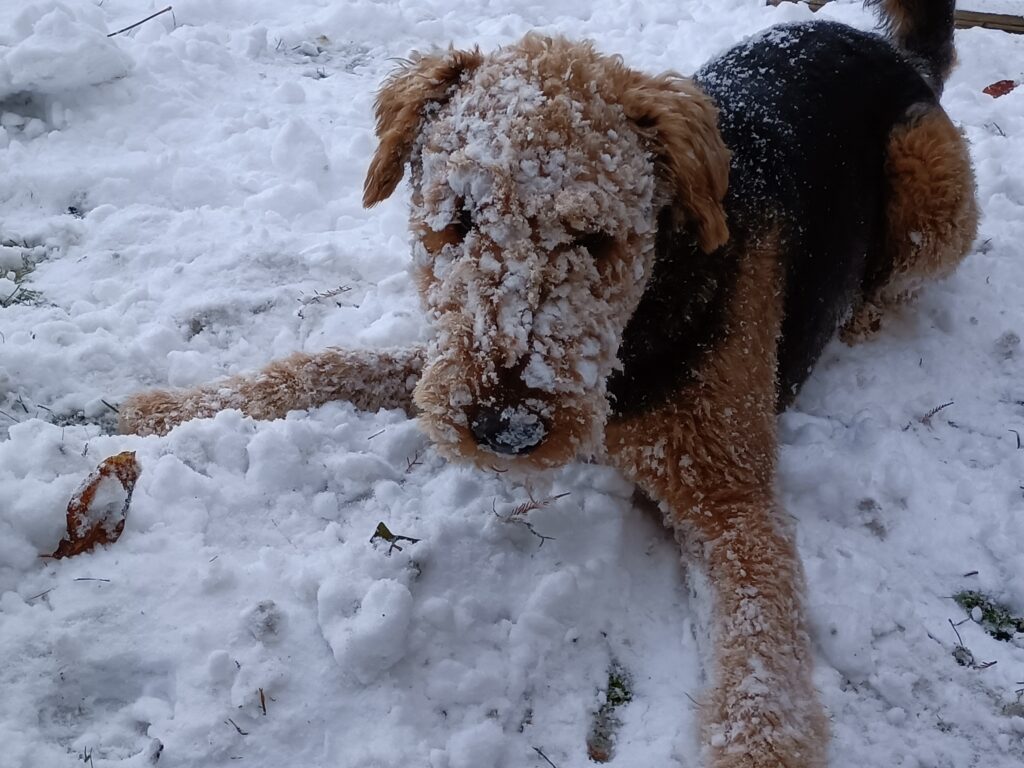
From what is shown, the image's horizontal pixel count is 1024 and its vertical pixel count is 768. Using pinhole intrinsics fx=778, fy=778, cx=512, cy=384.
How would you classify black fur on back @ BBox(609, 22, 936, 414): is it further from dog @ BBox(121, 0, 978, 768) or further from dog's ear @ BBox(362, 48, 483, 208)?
dog's ear @ BBox(362, 48, 483, 208)

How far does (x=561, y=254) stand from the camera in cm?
177

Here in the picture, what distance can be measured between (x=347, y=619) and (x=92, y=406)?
1335mm

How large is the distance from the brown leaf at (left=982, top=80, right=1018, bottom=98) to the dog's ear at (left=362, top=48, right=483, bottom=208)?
3886 millimetres

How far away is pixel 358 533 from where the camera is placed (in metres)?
2.13

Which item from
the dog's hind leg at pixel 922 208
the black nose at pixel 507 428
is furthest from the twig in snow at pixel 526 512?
the dog's hind leg at pixel 922 208

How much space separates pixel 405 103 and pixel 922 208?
2.17 metres

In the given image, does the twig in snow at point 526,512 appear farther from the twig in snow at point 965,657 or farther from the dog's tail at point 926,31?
the dog's tail at point 926,31

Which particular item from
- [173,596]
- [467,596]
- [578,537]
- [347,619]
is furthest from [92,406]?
[578,537]

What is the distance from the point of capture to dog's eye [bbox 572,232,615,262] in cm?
181

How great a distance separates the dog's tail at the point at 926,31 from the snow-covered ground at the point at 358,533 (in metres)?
0.62

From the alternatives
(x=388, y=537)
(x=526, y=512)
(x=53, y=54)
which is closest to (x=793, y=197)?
(x=526, y=512)

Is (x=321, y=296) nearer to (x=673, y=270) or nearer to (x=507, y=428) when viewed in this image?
(x=673, y=270)

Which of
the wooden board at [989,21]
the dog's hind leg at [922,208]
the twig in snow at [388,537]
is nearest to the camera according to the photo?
the twig in snow at [388,537]

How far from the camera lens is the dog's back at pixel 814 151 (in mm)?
2598
